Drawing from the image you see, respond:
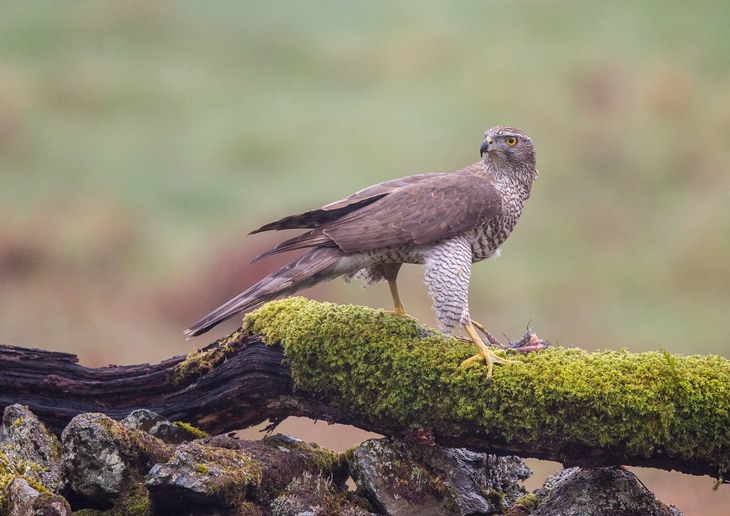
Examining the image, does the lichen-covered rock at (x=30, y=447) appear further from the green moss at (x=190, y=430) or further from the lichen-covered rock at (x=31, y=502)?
the green moss at (x=190, y=430)

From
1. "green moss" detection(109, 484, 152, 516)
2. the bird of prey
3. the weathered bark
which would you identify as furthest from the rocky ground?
the bird of prey

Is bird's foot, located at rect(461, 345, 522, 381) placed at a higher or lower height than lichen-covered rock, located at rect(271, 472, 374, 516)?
higher

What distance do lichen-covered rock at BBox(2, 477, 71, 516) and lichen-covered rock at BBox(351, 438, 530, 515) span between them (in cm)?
188

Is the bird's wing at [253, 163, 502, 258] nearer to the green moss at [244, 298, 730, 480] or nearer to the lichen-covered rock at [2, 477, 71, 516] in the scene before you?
the green moss at [244, 298, 730, 480]

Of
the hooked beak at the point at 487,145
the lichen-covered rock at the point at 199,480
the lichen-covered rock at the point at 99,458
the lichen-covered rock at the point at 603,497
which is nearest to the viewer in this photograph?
the lichen-covered rock at the point at 199,480

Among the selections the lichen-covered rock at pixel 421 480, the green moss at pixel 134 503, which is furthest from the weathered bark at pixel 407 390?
the green moss at pixel 134 503

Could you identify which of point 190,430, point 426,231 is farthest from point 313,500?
point 426,231

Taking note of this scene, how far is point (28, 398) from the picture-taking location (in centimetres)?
625

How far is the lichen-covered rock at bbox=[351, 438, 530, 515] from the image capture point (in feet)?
18.5

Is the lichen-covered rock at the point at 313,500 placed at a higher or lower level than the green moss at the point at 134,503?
lower

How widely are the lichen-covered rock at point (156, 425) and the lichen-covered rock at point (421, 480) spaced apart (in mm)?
1287

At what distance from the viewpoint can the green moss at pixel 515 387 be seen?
17.2 ft

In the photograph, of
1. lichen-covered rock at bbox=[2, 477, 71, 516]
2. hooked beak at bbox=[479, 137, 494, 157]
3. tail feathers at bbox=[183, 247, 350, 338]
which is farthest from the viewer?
hooked beak at bbox=[479, 137, 494, 157]

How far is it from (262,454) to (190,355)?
1036 millimetres
